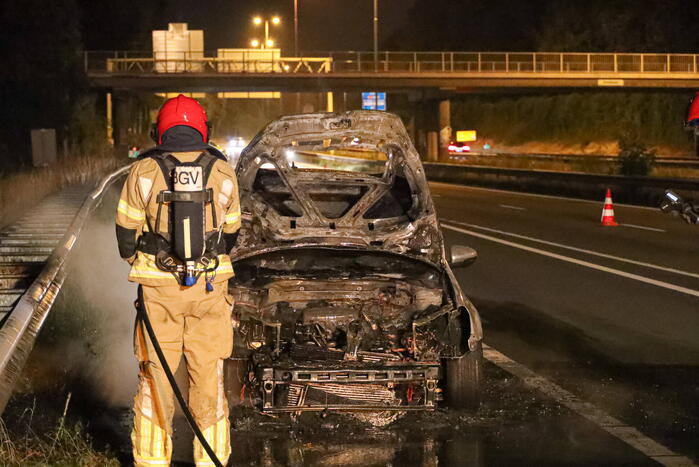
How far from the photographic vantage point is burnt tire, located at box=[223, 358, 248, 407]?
6598 millimetres

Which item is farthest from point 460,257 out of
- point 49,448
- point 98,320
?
point 98,320

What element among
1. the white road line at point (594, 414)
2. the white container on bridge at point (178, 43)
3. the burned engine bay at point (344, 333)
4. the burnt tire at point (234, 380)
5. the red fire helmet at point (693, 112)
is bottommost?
the white road line at point (594, 414)

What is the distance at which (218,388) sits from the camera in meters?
5.43

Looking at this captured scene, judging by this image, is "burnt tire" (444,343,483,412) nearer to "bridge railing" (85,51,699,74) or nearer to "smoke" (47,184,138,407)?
"smoke" (47,184,138,407)

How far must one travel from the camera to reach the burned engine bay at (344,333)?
6359 mm

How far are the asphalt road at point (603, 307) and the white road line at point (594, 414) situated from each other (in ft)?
0.26

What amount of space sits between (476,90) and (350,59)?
26.3 ft

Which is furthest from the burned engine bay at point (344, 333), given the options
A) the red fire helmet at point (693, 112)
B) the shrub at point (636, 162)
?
the shrub at point (636, 162)

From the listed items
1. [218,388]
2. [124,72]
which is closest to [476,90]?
[124,72]

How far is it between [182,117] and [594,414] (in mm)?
3322

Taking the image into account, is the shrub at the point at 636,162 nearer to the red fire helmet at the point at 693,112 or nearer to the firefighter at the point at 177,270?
the red fire helmet at the point at 693,112

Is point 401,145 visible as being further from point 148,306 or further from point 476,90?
point 476,90

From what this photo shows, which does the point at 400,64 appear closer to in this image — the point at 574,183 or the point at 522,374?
the point at 574,183

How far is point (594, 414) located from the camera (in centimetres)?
694
